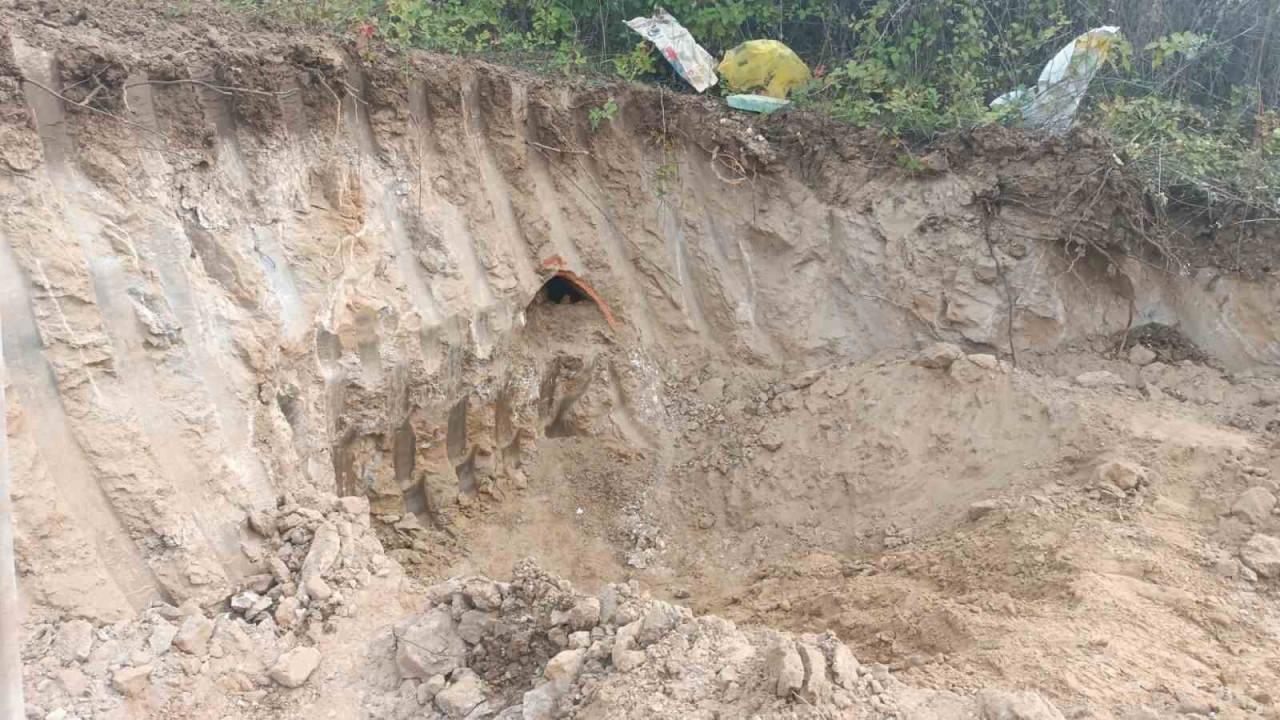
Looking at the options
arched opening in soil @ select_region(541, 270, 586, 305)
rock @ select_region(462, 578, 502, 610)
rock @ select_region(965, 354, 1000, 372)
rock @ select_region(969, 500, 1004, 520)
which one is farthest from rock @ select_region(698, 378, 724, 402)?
rock @ select_region(462, 578, 502, 610)

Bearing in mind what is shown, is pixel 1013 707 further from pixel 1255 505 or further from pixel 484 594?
pixel 1255 505

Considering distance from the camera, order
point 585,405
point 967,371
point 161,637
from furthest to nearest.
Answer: point 585,405 < point 967,371 < point 161,637

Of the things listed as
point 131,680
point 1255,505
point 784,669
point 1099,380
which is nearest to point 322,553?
point 131,680

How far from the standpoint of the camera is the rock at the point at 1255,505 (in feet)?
15.5

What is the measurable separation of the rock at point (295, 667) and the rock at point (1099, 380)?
5029 mm

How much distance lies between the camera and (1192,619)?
4113 millimetres

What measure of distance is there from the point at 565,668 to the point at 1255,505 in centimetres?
375

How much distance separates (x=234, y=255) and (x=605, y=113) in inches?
105

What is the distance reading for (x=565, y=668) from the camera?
346cm

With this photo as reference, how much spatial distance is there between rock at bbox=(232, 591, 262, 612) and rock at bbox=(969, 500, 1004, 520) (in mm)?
3875

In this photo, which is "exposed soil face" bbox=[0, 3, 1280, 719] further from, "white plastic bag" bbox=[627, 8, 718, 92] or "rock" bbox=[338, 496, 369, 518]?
"white plastic bag" bbox=[627, 8, 718, 92]

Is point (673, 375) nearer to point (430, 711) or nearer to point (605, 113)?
point (605, 113)

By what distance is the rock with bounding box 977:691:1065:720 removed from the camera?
121 inches

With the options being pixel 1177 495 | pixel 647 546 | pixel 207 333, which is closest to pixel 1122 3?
pixel 1177 495
